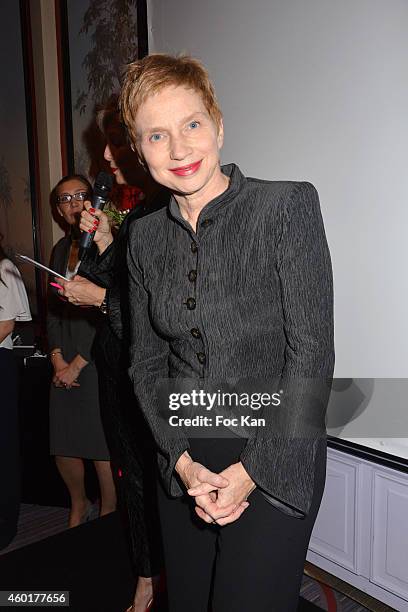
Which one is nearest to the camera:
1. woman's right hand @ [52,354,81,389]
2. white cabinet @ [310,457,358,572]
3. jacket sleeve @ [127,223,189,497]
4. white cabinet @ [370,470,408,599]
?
jacket sleeve @ [127,223,189,497]

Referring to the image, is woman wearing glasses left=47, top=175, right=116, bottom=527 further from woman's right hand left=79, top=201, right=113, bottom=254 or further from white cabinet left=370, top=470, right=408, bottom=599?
white cabinet left=370, top=470, right=408, bottom=599

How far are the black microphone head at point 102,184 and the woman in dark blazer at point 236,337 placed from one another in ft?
2.41

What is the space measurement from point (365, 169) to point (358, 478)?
109 cm

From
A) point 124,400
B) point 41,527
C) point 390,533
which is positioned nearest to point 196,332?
point 124,400

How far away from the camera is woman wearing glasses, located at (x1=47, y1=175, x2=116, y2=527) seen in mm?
2662

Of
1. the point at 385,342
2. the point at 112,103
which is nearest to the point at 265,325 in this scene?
the point at 385,342

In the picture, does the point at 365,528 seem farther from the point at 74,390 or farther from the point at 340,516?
the point at 74,390

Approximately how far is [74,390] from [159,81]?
74.6 inches

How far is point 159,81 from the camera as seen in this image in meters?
1.06

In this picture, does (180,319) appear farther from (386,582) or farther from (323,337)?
(386,582)

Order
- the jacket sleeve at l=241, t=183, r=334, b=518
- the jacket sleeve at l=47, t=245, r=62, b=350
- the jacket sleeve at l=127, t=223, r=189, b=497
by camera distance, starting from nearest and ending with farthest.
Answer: the jacket sleeve at l=241, t=183, r=334, b=518
the jacket sleeve at l=127, t=223, r=189, b=497
the jacket sleeve at l=47, t=245, r=62, b=350

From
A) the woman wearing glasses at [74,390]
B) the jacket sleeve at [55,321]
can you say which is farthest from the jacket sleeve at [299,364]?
the jacket sleeve at [55,321]

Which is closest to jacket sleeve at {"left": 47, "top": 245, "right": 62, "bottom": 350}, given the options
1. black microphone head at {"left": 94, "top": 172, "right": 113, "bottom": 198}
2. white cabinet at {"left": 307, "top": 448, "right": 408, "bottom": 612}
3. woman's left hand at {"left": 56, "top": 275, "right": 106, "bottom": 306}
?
woman's left hand at {"left": 56, "top": 275, "right": 106, "bottom": 306}

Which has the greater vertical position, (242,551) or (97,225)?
(97,225)
